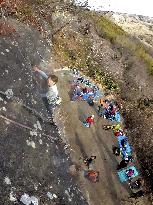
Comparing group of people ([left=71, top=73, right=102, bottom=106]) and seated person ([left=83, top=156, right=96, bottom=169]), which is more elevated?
group of people ([left=71, top=73, right=102, bottom=106])

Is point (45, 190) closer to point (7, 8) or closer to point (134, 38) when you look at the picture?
point (7, 8)

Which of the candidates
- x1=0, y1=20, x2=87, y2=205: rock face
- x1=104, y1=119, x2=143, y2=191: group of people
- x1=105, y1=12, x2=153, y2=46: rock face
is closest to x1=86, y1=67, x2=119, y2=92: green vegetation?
x1=104, y1=119, x2=143, y2=191: group of people

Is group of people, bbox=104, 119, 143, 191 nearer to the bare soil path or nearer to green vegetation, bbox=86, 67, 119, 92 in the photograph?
the bare soil path

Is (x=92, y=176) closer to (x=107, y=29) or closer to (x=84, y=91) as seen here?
(x=84, y=91)

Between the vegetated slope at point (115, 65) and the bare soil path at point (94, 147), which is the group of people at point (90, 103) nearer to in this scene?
the bare soil path at point (94, 147)

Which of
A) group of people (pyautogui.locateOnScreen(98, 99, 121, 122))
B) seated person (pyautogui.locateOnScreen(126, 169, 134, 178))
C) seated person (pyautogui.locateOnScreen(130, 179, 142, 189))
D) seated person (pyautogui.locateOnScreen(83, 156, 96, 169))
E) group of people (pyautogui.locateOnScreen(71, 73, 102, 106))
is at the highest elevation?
group of people (pyautogui.locateOnScreen(71, 73, 102, 106))

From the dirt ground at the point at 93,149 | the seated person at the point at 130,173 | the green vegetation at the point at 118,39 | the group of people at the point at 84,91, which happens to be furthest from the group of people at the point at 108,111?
the green vegetation at the point at 118,39

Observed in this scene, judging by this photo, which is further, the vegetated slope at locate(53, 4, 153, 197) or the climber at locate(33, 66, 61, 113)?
the vegetated slope at locate(53, 4, 153, 197)
